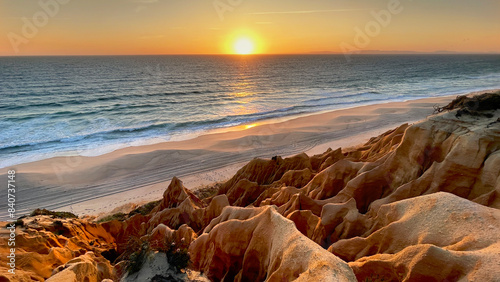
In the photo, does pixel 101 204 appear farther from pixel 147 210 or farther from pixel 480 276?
pixel 480 276

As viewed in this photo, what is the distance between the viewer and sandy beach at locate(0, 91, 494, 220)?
722 inches

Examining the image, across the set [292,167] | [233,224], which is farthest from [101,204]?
[233,224]

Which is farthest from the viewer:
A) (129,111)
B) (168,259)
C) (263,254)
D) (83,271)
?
(129,111)

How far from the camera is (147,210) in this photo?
612 inches

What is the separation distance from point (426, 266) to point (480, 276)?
71 cm

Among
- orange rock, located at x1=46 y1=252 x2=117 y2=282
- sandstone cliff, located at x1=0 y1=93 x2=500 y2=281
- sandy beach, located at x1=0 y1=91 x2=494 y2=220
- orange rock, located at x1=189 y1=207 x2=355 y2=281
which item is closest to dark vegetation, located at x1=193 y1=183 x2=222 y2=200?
sandy beach, located at x1=0 y1=91 x2=494 y2=220

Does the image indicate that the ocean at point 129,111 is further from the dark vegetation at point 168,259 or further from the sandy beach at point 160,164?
the dark vegetation at point 168,259

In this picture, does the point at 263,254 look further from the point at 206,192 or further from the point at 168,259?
the point at 206,192

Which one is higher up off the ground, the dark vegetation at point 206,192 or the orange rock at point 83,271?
the orange rock at point 83,271

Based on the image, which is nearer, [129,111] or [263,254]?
[263,254]

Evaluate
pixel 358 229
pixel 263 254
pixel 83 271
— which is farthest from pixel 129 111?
pixel 358 229

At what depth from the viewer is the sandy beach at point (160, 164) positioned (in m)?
18.3

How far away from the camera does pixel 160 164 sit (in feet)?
75.5

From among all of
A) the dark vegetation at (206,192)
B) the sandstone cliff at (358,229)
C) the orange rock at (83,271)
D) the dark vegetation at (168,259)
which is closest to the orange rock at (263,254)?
the sandstone cliff at (358,229)
